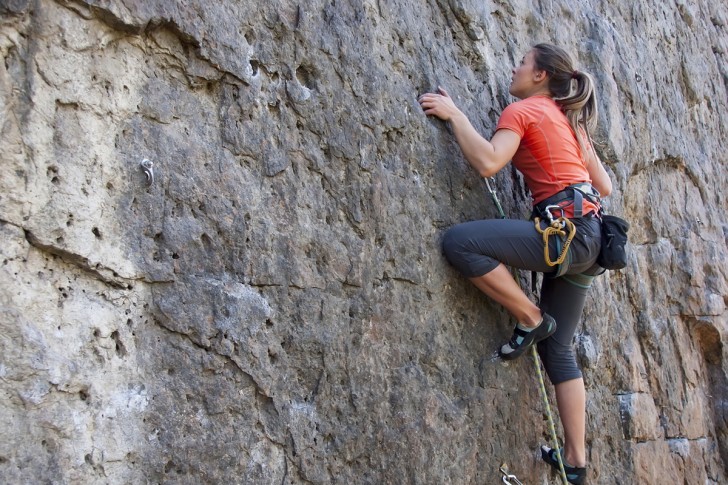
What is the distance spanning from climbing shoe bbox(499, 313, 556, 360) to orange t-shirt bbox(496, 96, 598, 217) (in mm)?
548

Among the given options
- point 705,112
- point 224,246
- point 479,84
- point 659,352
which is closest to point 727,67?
point 705,112

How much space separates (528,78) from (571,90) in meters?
0.22

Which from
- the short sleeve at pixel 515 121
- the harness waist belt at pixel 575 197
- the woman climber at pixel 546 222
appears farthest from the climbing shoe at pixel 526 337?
the short sleeve at pixel 515 121

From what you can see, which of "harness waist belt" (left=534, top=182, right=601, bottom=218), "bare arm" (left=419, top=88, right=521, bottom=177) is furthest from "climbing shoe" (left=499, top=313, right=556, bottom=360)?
"bare arm" (left=419, top=88, right=521, bottom=177)

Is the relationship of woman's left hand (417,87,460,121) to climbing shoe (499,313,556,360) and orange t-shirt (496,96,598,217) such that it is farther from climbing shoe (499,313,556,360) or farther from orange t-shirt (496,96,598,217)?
climbing shoe (499,313,556,360)

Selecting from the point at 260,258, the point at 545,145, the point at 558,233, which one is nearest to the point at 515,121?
the point at 545,145

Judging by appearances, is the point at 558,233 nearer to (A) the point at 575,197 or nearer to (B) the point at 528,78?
(A) the point at 575,197

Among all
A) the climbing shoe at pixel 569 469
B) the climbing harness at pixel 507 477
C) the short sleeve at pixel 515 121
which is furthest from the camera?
the climbing shoe at pixel 569 469

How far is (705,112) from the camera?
→ 6.78m

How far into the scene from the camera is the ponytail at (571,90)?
3623 mm

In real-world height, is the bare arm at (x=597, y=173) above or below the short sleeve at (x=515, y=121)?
below

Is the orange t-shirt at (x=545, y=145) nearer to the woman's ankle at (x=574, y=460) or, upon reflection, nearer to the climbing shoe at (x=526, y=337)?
the climbing shoe at (x=526, y=337)

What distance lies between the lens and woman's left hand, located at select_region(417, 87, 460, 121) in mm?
3576

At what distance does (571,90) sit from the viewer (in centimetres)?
364
